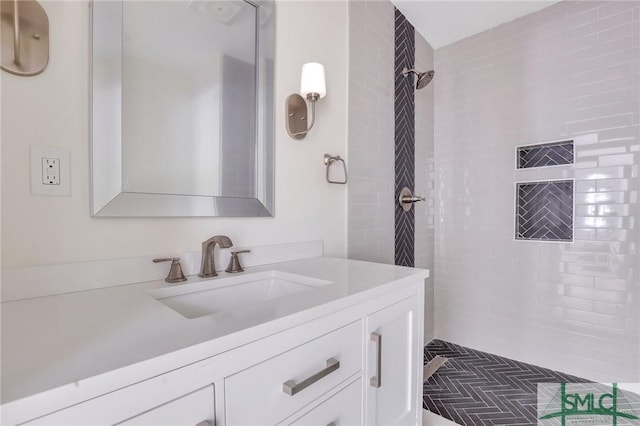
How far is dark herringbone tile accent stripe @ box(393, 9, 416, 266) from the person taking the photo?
93.4 inches

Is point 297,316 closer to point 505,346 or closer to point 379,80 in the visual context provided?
point 379,80

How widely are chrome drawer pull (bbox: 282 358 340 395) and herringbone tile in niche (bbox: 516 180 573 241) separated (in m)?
2.24

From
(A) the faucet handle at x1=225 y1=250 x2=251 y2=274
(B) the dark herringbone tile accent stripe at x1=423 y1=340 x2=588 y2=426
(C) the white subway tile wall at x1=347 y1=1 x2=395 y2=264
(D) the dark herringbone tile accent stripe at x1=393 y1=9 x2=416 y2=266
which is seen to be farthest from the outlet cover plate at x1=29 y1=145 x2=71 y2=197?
(B) the dark herringbone tile accent stripe at x1=423 y1=340 x2=588 y2=426

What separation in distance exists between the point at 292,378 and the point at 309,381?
0.05 meters

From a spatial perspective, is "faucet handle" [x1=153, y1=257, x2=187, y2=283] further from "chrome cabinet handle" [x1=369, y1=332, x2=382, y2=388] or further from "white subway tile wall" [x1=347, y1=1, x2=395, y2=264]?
"white subway tile wall" [x1=347, y1=1, x2=395, y2=264]

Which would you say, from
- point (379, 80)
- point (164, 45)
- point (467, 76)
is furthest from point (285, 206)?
point (467, 76)

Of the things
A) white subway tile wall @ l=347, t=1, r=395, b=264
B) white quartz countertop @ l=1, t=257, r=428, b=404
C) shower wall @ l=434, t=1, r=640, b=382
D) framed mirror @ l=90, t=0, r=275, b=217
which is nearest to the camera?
white quartz countertop @ l=1, t=257, r=428, b=404

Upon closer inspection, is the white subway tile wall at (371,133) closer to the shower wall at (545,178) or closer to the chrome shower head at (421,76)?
the chrome shower head at (421,76)

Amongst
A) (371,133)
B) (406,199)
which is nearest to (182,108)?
(371,133)

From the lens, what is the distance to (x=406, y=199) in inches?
95.3

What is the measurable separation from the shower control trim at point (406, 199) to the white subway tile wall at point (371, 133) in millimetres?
142

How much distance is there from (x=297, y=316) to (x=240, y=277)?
50 cm

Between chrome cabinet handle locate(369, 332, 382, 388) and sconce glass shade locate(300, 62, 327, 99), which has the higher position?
sconce glass shade locate(300, 62, 327, 99)

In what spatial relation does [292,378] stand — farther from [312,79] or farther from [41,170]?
[312,79]
